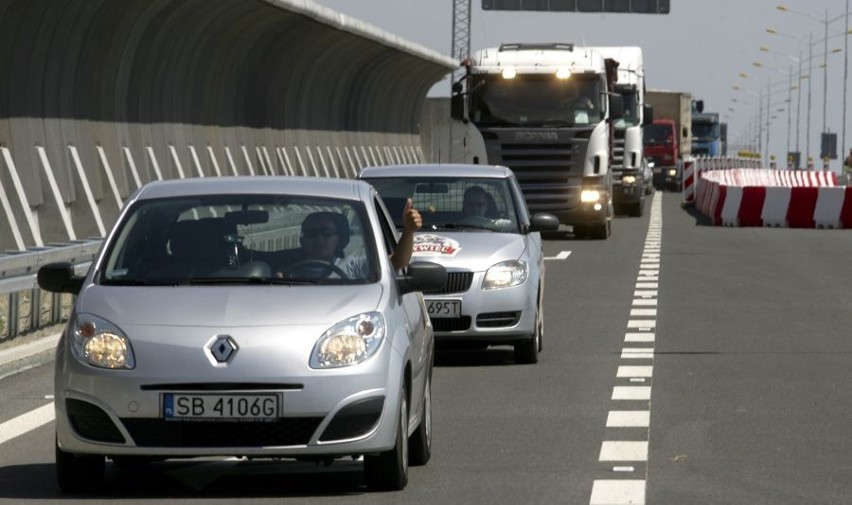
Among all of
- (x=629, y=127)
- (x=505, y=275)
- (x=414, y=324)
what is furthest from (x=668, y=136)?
(x=414, y=324)

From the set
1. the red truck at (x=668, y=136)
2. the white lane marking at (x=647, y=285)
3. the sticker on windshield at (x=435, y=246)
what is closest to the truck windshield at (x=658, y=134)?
the red truck at (x=668, y=136)

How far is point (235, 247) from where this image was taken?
1002 centimetres

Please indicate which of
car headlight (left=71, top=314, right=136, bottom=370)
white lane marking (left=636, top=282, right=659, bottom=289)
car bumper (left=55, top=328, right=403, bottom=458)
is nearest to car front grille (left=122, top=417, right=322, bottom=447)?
car bumper (left=55, top=328, right=403, bottom=458)

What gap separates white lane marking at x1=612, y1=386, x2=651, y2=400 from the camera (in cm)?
1349

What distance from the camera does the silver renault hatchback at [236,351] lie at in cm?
901

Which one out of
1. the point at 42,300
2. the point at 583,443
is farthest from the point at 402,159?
the point at 583,443

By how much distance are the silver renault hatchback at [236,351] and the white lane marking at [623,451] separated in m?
1.06

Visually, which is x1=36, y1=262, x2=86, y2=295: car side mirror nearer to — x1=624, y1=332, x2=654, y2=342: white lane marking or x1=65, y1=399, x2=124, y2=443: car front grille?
x1=65, y1=399, x2=124, y2=443: car front grille

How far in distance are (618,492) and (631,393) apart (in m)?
4.38

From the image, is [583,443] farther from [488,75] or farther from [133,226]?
[488,75]

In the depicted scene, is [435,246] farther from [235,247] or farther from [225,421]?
[225,421]

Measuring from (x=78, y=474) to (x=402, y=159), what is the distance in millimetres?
53693

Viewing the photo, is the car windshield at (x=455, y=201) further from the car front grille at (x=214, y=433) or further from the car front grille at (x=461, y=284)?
the car front grille at (x=214, y=433)

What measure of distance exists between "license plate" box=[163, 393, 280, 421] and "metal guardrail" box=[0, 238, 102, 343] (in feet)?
22.2
